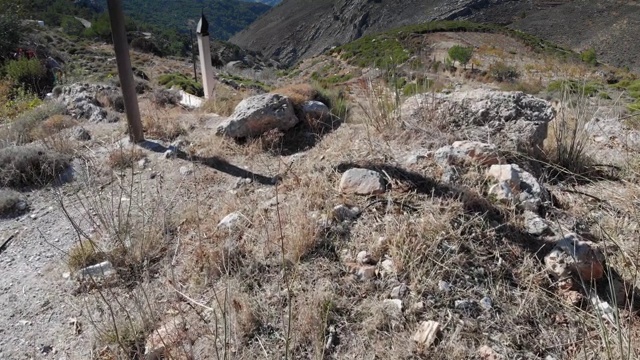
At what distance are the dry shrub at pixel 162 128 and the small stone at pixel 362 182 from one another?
228 cm

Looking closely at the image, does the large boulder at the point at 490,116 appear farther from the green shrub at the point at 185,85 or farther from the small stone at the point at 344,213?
the green shrub at the point at 185,85

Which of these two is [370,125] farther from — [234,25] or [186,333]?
[234,25]

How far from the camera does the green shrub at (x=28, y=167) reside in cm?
335

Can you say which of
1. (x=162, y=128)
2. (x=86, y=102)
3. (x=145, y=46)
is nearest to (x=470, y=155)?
(x=162, y=128)

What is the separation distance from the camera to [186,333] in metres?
1.59

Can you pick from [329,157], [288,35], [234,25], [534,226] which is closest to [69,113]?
[329,157]

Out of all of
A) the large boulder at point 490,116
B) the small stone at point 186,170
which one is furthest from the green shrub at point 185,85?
the large boulder at point 490,116

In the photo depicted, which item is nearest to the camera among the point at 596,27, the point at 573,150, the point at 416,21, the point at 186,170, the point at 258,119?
the point at 573,150

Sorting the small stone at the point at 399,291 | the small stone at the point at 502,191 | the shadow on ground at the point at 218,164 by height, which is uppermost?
the small stone at the point at 502,191

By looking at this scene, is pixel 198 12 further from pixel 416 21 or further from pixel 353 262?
pixel 353 262

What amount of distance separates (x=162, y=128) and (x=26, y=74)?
21.2 ft

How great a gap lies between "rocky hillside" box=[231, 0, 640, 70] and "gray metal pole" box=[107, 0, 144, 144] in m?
43.8

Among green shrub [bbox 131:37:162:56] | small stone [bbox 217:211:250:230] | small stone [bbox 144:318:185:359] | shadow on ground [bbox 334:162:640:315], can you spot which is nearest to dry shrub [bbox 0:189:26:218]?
small stone [bbox 217:211:250:230]

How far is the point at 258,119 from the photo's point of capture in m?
3.66
